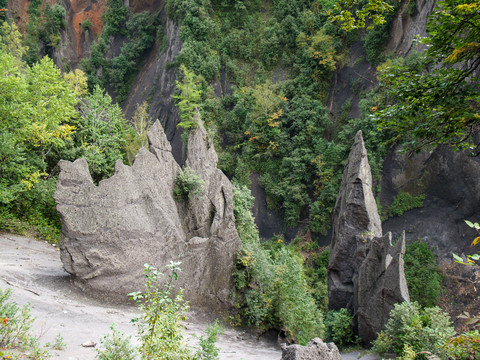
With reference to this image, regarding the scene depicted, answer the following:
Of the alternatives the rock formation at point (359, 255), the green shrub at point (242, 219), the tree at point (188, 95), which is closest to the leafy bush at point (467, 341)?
the rock formation at point (359, 255)

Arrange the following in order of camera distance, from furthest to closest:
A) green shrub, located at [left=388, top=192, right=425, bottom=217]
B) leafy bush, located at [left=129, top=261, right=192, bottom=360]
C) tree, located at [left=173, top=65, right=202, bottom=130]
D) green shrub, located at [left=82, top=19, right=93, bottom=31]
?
green shrub, located at [left=82, top=19, right=93, bottom=31], tree, located at [left=173, top=65, right=202, bottom=130], green shrub, located at [left=388, top=192, right=425, bottom=217], leafy bush, located at [left=129, top=261, right=192, bottom=360]

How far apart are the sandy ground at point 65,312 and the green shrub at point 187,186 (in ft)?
17.1

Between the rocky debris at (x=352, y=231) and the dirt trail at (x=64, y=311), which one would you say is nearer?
the dirt trail at (x=64, y=311)

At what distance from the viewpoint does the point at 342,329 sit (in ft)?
50.0

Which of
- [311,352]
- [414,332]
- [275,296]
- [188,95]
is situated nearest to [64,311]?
[311,352]

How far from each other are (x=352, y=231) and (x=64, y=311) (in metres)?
13.2

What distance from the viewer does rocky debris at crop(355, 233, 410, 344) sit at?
12.5m

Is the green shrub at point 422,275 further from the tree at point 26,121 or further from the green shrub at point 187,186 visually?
the tree at point 26,121

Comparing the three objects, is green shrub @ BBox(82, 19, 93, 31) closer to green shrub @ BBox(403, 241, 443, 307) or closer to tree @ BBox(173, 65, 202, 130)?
tree @ BBox(173, 65, 202, 130)

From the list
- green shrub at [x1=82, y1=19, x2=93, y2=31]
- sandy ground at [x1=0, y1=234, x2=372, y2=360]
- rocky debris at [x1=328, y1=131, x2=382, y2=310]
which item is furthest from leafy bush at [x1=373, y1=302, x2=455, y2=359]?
green shrub at [x1=82, y1=19, x2=93, y2=31]

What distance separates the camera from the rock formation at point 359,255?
13398 millimetres

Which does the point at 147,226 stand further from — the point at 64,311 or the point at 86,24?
the point at 86,24

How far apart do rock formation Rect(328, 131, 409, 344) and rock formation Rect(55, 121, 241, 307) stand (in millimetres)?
5782

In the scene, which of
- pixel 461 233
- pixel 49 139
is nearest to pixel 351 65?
pixel 461 233
